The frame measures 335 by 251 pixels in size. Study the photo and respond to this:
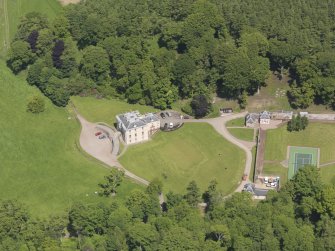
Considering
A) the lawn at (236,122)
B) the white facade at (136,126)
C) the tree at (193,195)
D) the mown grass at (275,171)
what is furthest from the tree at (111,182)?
the lawn at (236,122)

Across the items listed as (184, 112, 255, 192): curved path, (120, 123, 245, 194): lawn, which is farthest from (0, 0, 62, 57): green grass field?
(184, 112, 255, 192): curved path

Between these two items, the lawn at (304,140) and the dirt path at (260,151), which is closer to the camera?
the dirt path at (260,151)

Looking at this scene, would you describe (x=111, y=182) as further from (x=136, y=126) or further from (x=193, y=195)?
(x=193, y=195)

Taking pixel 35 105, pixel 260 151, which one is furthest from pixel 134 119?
pixel 260 151

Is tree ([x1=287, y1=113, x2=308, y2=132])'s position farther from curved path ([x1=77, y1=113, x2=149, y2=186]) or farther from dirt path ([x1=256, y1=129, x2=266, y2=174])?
curved path ([x1=77, y1=113, x2=149, y2=186])

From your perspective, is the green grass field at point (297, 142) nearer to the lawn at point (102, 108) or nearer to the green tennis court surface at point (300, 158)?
the green tennis court surface at point (300, 158)

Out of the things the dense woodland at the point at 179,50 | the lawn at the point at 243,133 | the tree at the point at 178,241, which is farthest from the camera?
the dense woodland at the point at 179,50

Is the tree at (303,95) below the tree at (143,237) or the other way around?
the other way around
